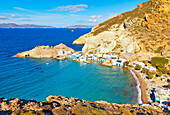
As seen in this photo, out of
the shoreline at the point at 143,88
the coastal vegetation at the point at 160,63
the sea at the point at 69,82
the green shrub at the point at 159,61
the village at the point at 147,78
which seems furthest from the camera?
the green shrub at the point at 159,61

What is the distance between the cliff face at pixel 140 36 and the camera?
67.6 m

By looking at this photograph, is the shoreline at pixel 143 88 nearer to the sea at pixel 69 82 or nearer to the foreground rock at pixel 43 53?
the sea at pixel 69 82

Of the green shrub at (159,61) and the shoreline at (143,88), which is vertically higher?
the green shrub at (159,61)

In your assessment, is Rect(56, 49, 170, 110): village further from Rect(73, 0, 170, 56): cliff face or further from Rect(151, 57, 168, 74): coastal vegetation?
Rect(73, 0, 170, 56): cliff face

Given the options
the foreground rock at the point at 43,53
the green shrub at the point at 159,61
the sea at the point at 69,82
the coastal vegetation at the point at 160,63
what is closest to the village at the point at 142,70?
the foreground rock at the point at 43,53

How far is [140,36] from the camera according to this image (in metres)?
75.5

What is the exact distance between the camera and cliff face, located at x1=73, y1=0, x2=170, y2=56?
67600 mm

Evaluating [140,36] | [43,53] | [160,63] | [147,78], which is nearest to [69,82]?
[147,78]

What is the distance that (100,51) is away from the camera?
82.1m

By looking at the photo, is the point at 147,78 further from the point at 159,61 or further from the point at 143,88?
the point at 159,61

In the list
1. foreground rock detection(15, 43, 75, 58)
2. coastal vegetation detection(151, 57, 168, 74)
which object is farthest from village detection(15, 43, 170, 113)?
coastal vegetation detection(151, 57, 168, 74)

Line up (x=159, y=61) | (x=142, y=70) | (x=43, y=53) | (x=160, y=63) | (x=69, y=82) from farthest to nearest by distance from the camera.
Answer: (x=43, y=53) → (x=159, y=61) → (x=160, y=63) → (x=142, y=70) → (x=69, y=82)

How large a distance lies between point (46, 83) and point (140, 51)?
165 ft

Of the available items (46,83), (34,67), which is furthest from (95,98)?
(34,67)
